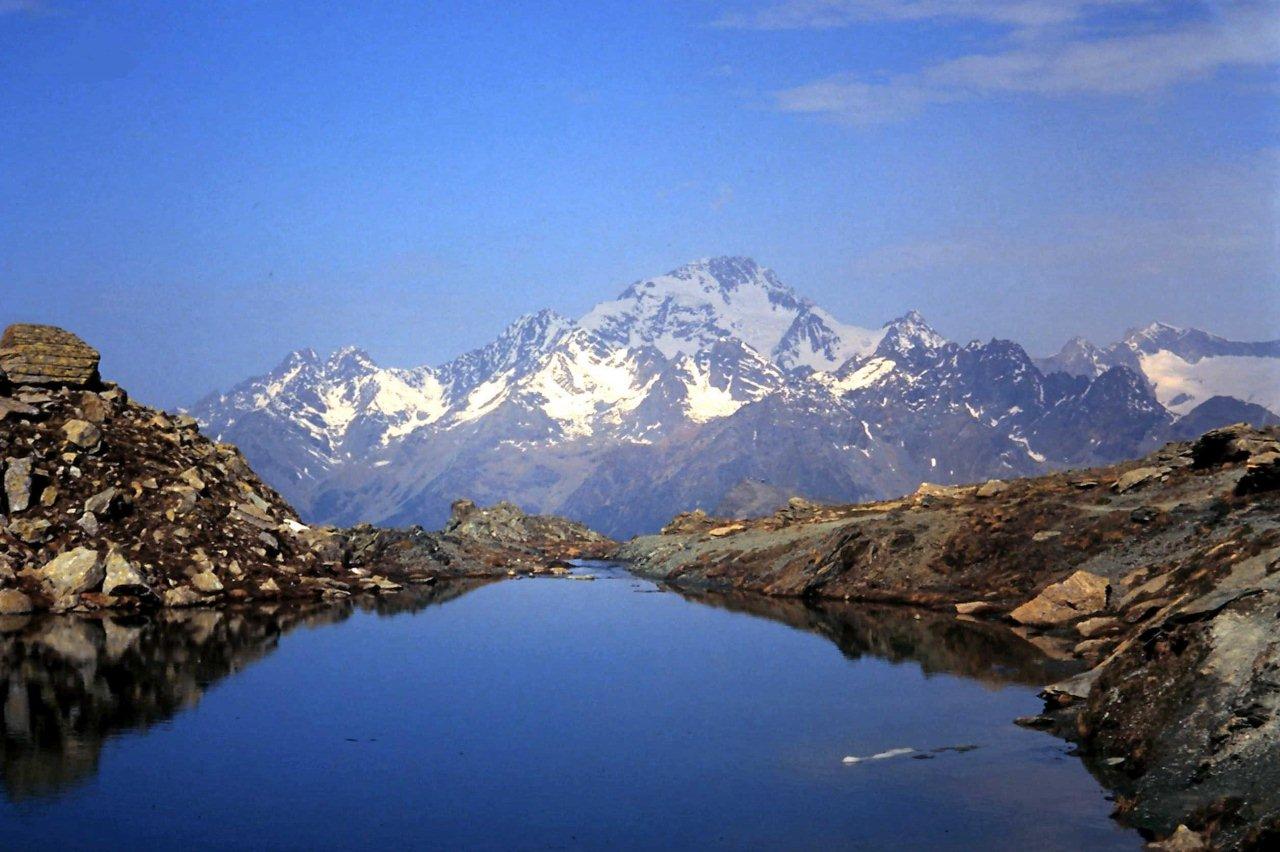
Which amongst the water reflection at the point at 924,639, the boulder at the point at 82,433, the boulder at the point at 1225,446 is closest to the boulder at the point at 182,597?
the boulder at the point at 82,433

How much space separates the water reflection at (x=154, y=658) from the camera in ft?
141

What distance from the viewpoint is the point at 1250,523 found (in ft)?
186

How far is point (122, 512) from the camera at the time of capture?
7350cm

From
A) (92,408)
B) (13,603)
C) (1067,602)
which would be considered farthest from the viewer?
(92,408)

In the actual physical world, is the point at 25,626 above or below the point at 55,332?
below

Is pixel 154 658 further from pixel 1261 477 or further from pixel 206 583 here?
pixel 1261 477

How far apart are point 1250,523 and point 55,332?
66.5 meters

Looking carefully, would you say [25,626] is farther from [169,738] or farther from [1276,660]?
[1276,660]

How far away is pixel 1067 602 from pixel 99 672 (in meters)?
42.3

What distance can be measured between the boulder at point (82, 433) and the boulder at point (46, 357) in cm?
474

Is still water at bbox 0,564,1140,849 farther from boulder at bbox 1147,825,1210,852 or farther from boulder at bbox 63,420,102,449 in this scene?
boulder at bbox 63,420,102,449

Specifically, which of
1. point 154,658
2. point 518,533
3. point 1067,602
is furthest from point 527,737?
point 518,533

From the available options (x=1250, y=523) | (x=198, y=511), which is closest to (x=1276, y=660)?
(x=1250, y=523)

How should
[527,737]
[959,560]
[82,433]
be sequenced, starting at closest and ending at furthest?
[527,737], [82,433], [959,560]
